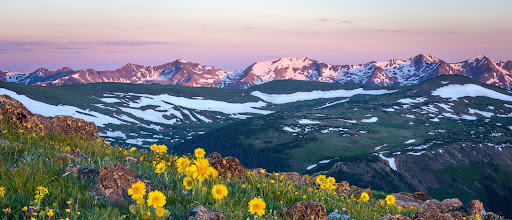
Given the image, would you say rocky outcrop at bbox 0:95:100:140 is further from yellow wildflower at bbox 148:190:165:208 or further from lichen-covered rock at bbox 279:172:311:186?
yellow wildflower at bbox 148:190:165:208

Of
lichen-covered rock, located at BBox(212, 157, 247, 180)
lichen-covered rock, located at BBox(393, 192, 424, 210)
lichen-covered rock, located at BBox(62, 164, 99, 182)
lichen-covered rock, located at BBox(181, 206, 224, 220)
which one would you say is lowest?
lichen-covered rock, located at BBox(393, 192, 424, 210)

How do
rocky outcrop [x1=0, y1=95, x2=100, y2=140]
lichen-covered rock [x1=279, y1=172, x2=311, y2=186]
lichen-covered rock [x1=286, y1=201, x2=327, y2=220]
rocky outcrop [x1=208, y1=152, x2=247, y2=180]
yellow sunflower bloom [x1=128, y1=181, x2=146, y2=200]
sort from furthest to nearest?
lichen-covered rock [x1=279, y1=172, x2=311, y2=186] < rocky outcrop [x1=0, y1=95, x2=100, y2=140] < rocky outcrop [x1=208, y1=152, x2=247, y2=180] < lichen-covered rock [x1=286, y1=201, x2=327, y2=220] < yellow sunflower bloom [x1=128, y1=181, x2=146, y2=200]

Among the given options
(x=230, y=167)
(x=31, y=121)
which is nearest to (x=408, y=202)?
(x=230, y=167)

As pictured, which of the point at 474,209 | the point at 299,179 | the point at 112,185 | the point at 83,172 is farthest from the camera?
the point at 299,179

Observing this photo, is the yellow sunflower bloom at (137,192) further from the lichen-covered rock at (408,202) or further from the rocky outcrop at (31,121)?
the lichen-covered rock at (408,202)

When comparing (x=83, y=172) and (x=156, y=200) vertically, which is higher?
(x=156, y=200)

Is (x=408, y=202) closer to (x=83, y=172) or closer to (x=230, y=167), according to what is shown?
(x=230, y=167)

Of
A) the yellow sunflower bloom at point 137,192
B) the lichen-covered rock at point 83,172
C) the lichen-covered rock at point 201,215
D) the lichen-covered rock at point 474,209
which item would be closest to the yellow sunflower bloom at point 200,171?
the lichen-covered rock at point 201,215

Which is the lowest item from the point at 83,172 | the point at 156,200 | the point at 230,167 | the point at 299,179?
the point at 299,179

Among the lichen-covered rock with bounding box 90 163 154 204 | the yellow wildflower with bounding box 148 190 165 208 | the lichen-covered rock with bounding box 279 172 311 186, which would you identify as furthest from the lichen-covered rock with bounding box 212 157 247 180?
the yellow wildflower with bounding box 148 190 165 208

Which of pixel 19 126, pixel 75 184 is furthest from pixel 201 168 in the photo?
pixel 19 126

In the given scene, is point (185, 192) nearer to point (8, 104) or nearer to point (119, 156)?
point (119, 156)

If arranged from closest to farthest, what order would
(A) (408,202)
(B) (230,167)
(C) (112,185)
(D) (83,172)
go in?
(C) (112,185) → (D) (83,172) → (B) (230,167) → (A) (408,202)

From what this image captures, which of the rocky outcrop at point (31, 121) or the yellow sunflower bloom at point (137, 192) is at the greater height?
the yellow sunflower bloom at point (137, 192)
